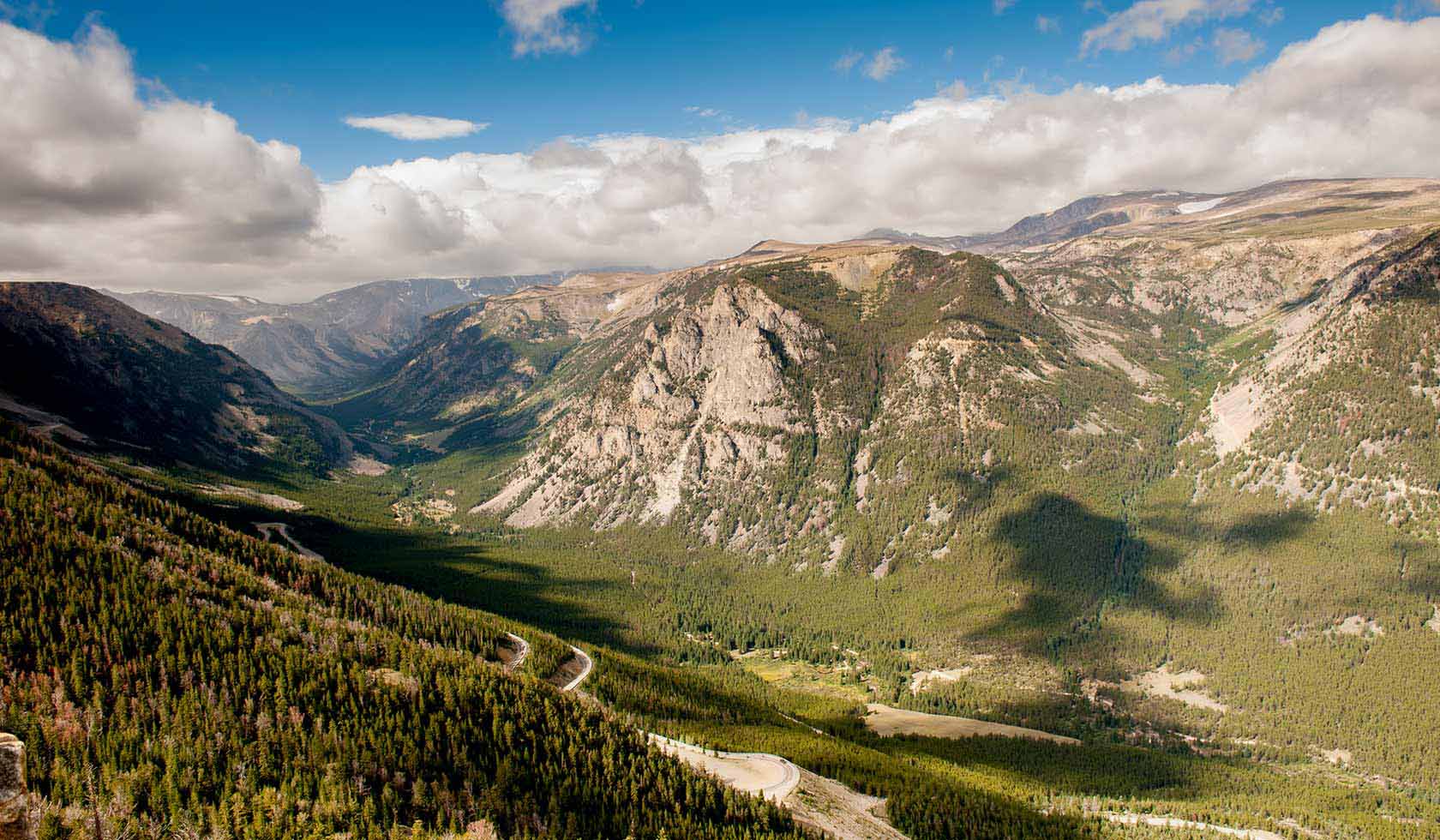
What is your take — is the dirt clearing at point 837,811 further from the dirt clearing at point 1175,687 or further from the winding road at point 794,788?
the dirt clearing at point 1175,687

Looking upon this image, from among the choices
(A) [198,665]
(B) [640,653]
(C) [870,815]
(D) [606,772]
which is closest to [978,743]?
(C) [870,815]

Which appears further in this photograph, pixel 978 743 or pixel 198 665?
pixel 978 743

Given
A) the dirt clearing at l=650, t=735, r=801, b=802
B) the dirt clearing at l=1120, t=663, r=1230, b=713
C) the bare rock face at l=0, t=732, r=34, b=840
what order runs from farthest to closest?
the dirt clearing at l=1120, t=663, r=1230, b=713 → the dirt clearing at l=650, t=735, r=801, b=802 → the bare rock face at l=0, t=732, r=34, b=840

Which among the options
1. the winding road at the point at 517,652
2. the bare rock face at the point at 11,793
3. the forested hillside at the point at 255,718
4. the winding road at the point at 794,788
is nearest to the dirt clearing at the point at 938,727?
the winding road at the point at 794,788

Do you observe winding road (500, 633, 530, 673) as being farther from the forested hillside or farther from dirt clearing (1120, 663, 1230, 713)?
dirt clearing (1120, 663, 1230, 713)

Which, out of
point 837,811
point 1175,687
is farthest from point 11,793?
point 1175,687

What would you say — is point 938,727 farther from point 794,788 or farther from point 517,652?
point 517,652

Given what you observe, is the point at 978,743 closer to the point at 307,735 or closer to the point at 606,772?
the point at 606,772

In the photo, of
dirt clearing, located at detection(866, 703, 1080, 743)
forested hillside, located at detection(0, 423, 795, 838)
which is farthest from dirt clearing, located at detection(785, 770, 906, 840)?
dirt clearing, located at detection(866, 703, 1080, 743)
